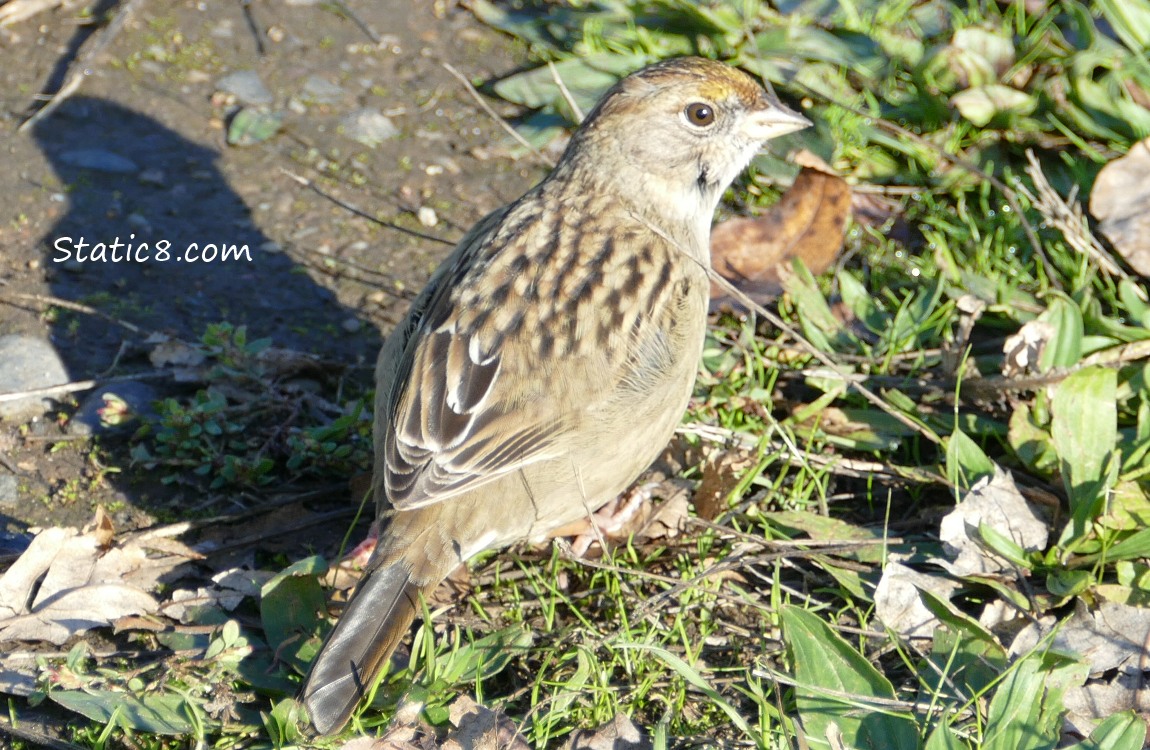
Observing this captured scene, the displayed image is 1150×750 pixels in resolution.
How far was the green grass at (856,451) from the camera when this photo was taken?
3033 millimetres

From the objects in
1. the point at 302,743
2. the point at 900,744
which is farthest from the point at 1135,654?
the point at 302,743

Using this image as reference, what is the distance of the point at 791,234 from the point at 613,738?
7.80 feet

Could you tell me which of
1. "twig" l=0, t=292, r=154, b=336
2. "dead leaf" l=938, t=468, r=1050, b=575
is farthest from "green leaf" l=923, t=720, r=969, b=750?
"twig" l=0, t=292, r=154, b=336

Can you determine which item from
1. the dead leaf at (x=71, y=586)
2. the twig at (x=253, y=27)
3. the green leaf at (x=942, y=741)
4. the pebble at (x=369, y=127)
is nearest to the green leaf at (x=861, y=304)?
the green leaf at (x=942, y=741)

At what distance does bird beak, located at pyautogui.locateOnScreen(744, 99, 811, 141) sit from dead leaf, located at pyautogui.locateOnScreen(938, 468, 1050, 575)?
4.18 feet

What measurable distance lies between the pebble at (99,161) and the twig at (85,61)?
246mm

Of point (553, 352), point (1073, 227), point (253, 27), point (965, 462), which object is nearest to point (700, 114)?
point (553, 352)

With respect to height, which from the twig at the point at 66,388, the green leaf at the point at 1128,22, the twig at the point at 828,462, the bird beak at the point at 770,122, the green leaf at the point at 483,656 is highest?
the green leaf at the point at 1128,22

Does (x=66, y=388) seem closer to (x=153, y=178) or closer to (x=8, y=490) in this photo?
(x=8, y=490)

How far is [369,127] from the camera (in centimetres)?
557

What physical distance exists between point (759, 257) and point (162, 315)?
2.21m

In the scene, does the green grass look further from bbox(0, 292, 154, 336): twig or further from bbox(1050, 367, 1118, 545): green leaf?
bbox(0, 292, 154, 336): twig

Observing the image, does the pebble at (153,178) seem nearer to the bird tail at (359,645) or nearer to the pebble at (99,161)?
the pebble at (99,161)

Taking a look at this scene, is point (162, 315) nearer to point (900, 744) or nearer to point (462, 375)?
point (462, 375)
